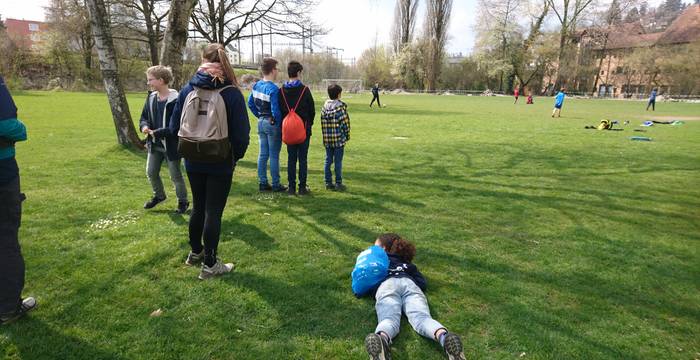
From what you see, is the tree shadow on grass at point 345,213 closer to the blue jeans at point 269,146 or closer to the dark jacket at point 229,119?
the blue jeans at point 269,146

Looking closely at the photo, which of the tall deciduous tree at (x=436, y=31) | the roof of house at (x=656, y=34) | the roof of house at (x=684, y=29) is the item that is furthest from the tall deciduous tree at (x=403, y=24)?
the roof of house at (x=684, y=29)

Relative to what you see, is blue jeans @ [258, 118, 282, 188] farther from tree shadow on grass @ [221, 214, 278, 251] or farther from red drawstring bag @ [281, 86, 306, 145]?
tree shadow on grass @ [221, 214, 278, 251]

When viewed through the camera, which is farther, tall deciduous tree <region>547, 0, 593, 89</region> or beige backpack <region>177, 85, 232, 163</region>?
tall deciduous tree <region>547, 0, 593, 89</region>

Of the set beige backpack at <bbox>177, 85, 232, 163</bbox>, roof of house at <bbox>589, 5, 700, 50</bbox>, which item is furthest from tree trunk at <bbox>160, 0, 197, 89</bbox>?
roof of house at <bbox>589, 5, 700, 50</bbox>

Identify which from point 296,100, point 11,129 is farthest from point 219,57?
point 296,100

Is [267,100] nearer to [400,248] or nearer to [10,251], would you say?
[400,248]

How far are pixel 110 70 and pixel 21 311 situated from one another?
684 cm

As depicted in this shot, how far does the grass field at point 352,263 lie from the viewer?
290 cm

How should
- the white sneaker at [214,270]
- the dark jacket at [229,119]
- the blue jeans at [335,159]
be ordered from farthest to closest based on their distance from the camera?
the blue jeans at [335,159]
the white sneaker at [214,270]
the dark jacket at [229,119]

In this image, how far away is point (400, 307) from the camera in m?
3.14

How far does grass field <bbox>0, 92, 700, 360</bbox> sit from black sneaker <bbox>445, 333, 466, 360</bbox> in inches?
8.5

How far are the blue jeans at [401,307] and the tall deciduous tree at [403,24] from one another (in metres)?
61.4

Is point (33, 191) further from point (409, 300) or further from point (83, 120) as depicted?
point (83, 120)

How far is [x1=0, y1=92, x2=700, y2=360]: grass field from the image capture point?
9.52 ft
